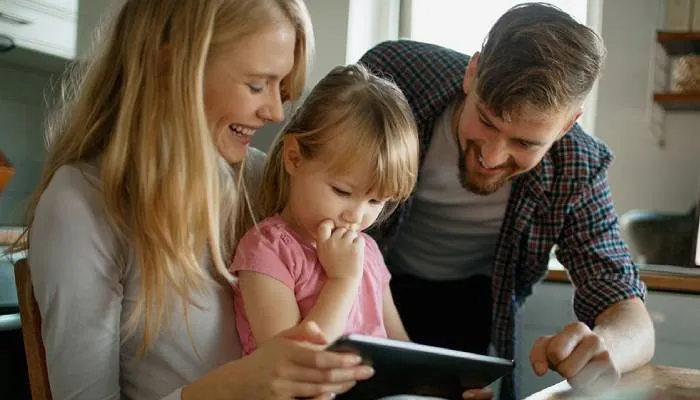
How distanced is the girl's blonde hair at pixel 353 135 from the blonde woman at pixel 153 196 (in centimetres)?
7

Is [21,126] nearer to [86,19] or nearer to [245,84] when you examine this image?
[86,19]

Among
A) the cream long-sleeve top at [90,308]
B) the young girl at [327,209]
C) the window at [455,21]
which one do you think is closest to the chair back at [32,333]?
the cream long-sleeve top at [90,308]

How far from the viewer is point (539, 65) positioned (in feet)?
4.41

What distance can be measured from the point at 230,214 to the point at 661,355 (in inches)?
53.5

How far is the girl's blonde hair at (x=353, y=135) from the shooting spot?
1172 mm

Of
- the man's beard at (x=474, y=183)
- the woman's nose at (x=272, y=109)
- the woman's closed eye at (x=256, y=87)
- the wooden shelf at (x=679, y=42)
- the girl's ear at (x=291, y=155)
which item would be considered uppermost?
the wooden shelf at (x=679, y=42)

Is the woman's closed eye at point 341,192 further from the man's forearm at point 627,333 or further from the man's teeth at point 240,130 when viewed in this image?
the man's forearm at point 627,333

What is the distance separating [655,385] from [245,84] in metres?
0.67

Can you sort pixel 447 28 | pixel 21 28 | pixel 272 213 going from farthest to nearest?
1. pixel 447 28
2. pixel 21 28
3. pixel 272 213

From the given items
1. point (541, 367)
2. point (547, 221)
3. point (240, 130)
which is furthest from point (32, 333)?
point (547, 221)

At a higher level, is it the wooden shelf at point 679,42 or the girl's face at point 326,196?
the wooden shelf at point 679,42

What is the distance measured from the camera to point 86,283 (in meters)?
1.00

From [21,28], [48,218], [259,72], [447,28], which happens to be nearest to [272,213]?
[259,72]

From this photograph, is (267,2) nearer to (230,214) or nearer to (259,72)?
(259,72)
